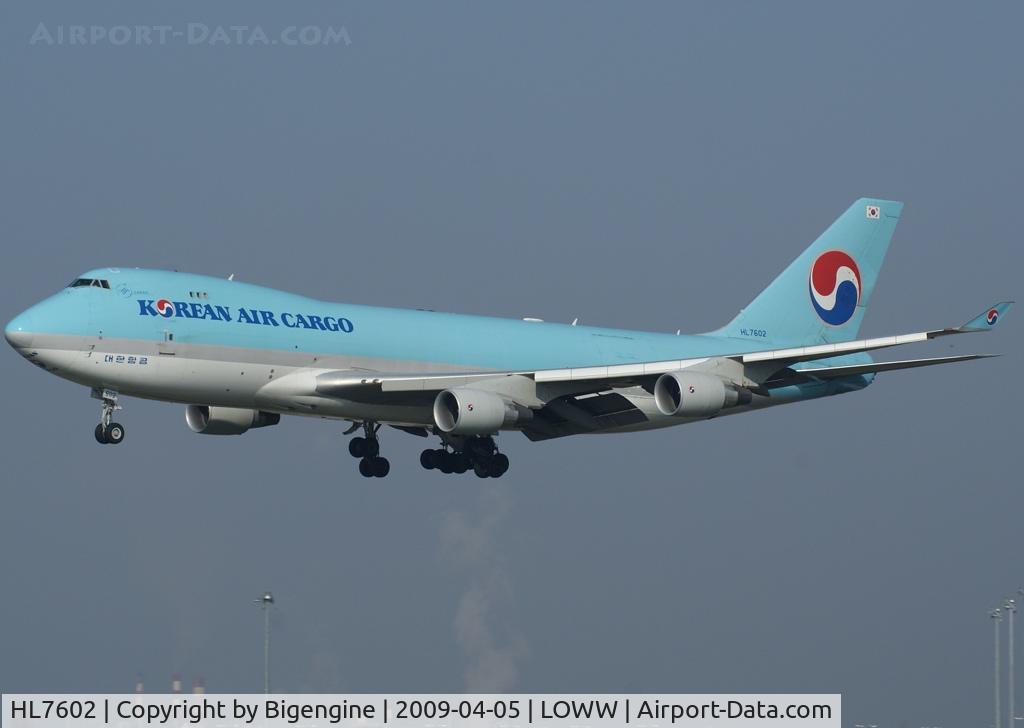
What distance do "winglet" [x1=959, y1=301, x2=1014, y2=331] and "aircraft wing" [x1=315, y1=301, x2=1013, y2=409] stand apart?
266cm

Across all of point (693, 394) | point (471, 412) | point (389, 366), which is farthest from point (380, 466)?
point (693, 394)

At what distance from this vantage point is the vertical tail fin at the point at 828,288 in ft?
193

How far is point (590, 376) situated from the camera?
47125 millimetres

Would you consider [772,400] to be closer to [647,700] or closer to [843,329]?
[843,329]

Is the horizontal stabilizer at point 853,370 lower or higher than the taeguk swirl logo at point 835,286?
lower

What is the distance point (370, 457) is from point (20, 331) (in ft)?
47.4

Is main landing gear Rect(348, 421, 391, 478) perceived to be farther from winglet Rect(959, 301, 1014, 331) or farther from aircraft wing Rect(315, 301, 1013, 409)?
winglet Rect(959, 301, 1014, 331)

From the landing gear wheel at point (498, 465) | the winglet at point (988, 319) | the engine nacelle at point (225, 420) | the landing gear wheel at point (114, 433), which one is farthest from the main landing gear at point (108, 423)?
the winglet at point (988, 319)

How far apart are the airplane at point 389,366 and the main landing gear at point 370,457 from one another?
5cm

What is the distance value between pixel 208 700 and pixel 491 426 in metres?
17.2

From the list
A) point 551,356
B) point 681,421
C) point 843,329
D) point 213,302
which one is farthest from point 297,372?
point 843,329

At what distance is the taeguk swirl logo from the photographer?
59344 millimetres

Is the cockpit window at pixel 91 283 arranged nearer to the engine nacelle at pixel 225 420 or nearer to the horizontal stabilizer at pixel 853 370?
the engine nacelle at pixel 225 420

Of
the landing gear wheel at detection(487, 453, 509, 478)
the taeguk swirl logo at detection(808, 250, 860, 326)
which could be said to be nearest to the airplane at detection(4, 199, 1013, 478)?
the landing gear wheel at detection(487, 453, 509, 478)
